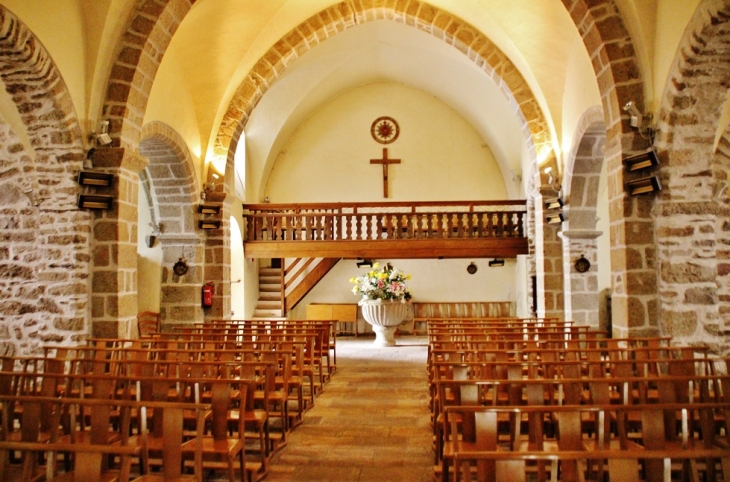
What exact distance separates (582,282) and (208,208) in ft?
21.6

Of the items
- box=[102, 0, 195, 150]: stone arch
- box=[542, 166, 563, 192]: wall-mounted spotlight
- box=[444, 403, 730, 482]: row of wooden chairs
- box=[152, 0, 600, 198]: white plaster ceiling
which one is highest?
box=[152, 0, 600, 198]: white plaster ceiling

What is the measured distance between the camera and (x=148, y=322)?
34.9 feet

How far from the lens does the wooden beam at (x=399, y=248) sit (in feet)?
38.4

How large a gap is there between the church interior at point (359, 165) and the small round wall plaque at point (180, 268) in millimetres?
22

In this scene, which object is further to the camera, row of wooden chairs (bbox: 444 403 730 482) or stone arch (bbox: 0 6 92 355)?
stone arch (bbox: 0 6 92 355)

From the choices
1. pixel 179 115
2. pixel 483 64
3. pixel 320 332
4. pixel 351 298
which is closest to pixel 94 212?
pixel 179 115

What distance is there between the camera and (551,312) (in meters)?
10.1

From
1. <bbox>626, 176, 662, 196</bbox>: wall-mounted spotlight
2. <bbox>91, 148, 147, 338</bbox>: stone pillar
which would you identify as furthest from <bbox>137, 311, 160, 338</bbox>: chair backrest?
<bbox>626, 176, 662, 196</bbox>: wall-mounted spotlight

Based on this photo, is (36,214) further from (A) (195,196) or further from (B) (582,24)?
(B) (582,24)

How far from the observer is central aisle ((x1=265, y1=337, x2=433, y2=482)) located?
449cm

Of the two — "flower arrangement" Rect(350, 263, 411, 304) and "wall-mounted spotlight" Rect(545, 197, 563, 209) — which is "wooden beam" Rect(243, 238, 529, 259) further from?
"wall-mounted spotlight" Rect(545, 197, 563, 209)

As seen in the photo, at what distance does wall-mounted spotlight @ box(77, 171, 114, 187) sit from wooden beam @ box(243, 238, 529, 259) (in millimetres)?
5589

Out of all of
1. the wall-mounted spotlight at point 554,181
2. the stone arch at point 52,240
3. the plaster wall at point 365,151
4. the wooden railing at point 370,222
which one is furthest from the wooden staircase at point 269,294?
the stone arch at point 52,240

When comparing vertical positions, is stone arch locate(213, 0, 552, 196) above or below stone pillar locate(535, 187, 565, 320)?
above
